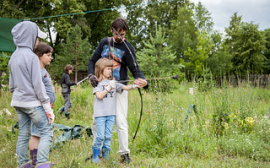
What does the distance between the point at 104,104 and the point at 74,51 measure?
2237 cm

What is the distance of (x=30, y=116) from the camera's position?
266 centimetres

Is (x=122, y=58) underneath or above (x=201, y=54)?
underneath

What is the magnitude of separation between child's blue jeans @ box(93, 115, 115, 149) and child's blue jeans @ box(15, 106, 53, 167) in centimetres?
53

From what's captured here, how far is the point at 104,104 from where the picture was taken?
3.05 m

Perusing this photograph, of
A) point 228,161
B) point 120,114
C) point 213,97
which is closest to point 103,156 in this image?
point 120,114

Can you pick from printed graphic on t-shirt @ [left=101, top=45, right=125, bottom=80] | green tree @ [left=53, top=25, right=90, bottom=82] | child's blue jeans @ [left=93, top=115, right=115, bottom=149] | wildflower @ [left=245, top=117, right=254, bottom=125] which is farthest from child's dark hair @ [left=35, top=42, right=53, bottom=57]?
green tree @ [left=53, top=25, right=90, bottom=82]

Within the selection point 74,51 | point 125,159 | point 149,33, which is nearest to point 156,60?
point 125,159

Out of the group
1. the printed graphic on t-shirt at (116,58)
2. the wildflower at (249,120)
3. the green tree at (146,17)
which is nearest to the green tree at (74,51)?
the green tree at (146,17)

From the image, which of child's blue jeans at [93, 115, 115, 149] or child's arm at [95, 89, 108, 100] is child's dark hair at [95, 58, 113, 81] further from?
child's blue jeans at [93, 115, 115, 149]

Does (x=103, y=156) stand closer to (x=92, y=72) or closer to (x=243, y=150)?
(x=92, y=72)

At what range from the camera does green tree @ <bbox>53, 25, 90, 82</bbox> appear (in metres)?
24.1

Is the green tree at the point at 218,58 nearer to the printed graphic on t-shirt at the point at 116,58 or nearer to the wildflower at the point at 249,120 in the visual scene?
the wildflower at the point at 249,120

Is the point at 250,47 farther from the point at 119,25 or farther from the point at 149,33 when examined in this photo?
the point at 119,25

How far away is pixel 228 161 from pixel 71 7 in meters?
20.6
